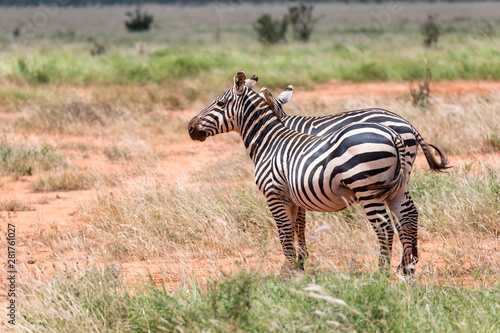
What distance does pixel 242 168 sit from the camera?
30.6 ft

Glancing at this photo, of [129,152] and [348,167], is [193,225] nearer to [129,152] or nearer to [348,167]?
[348,167]

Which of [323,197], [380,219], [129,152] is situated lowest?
[129,152]

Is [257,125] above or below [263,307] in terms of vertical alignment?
above

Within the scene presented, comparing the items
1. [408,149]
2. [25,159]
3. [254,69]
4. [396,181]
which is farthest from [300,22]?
[396,181]

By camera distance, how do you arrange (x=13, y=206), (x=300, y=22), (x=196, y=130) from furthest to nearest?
(x=300, y=22) → (x=13, y=206) → (x=196, y=130)

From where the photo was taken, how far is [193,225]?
7039 mm

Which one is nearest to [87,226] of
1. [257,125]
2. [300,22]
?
[257,125]

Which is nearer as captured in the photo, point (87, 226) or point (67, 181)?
point (87, 226)

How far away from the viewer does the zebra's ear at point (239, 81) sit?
19.2 feet

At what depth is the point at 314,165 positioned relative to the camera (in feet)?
16.5

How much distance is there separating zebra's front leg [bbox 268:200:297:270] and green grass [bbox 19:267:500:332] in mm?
714

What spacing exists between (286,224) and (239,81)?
1465 millimetres

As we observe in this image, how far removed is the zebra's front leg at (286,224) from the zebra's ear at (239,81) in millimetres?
1219

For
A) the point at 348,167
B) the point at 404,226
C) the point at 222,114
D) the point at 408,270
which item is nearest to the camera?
the point at 348,167
